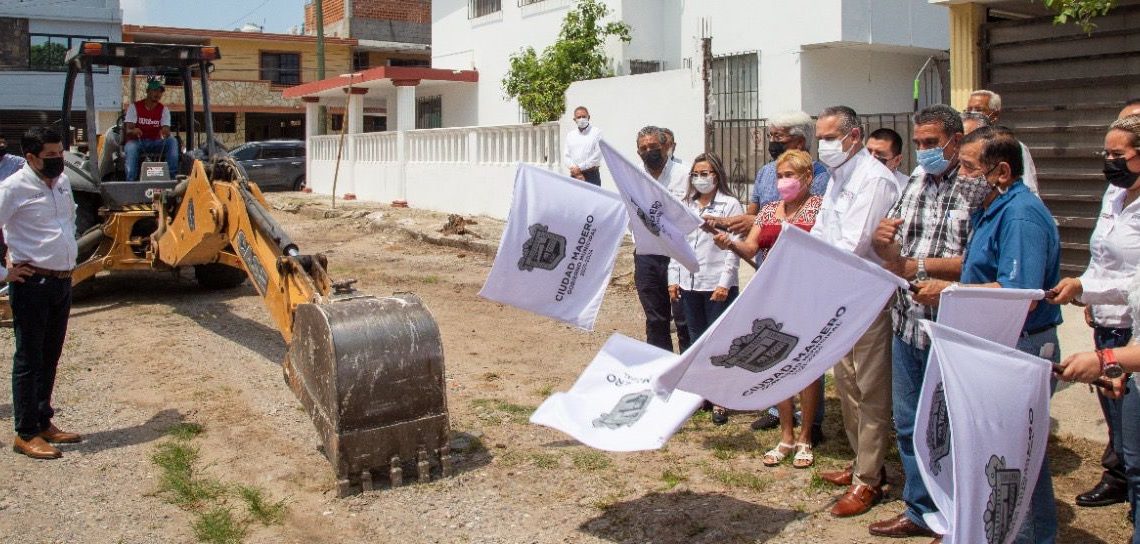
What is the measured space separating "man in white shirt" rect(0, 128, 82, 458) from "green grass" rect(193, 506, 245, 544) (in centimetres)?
165

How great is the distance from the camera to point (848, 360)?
16.4 feet

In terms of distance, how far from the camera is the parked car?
2803 centimetres

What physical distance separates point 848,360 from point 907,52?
42.8 feet

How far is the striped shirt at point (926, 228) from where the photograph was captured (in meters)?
4.31

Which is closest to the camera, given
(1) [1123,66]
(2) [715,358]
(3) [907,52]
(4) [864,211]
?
(2) [715,358]

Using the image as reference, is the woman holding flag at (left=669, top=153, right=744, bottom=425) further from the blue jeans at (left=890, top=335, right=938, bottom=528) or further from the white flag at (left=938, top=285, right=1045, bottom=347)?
the white flag at (left=938, top=285, right=1045, bottom=347)

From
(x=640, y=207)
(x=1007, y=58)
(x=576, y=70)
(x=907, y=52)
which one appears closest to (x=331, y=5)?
(x=576, y=70)

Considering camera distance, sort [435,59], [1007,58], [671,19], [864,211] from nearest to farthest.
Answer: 1. [864,211]
2. [1007,58]
3. [671,19]
4. [435,59]

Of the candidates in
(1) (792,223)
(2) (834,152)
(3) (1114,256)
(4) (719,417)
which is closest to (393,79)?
(4) (719,417)

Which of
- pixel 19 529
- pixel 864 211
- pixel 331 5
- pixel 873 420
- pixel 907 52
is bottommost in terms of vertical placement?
pixel 19 529

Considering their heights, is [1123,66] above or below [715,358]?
above

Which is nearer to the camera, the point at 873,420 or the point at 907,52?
the point at 873,420

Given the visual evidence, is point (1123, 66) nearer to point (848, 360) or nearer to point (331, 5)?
point (848, 360)

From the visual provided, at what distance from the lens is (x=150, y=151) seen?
10.6 metres
